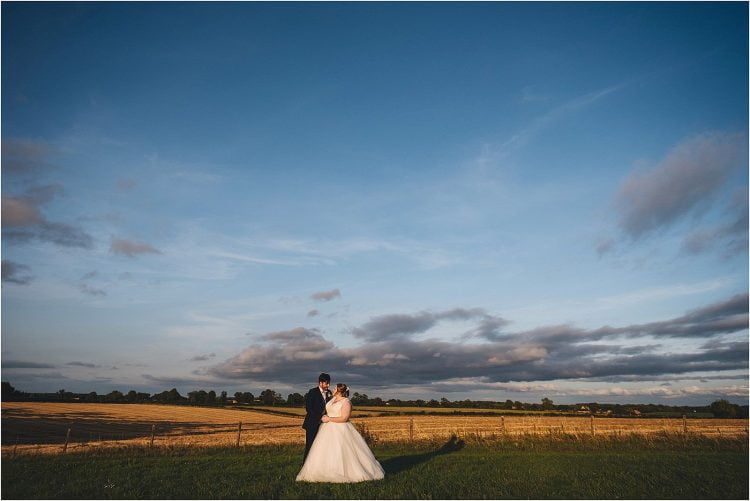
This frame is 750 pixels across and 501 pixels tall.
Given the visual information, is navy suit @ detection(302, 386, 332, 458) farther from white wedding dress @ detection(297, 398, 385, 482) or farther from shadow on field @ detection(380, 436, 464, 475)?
shadow on field @ detection(380, 436, 464, 475)

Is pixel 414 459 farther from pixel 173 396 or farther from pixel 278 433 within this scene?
pixel 173 396

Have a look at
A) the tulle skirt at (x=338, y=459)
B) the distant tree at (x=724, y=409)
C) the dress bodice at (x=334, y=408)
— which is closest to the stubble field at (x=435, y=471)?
the tulle skirt at (x=338, y=459)

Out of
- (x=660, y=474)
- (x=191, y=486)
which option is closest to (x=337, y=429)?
(x=191, y=486)

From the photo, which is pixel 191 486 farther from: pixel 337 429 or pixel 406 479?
pixel 406 479

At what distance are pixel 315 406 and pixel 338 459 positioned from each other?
1.66 meters

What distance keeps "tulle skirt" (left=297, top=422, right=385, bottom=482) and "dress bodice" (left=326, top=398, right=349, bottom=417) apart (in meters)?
0.25

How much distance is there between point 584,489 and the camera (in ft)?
39.7

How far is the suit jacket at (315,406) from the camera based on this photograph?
1291 centimetres

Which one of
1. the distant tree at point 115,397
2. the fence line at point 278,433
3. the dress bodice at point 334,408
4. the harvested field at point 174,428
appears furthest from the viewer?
the distant tree at point 115,397

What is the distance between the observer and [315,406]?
12938 millimetres

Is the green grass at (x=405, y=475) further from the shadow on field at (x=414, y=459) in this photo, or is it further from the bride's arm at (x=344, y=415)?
the bride's arm at (x=344, y=415)

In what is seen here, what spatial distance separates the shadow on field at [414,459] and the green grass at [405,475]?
39 mm

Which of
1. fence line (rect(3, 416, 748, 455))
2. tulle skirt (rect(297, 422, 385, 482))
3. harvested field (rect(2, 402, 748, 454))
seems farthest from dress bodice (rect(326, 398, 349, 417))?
harvested field (rect(2, 402, 748, 454))

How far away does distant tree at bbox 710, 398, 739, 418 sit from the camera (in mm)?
93000
